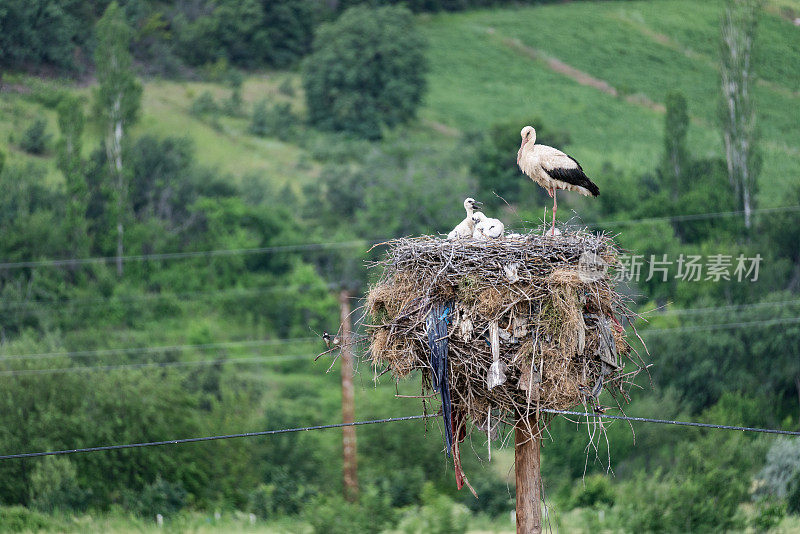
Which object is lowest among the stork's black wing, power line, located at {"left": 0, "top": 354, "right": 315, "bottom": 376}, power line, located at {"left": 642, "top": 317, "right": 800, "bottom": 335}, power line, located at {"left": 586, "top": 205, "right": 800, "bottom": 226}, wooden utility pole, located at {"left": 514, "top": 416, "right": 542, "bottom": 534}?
power line, located at {"left": 0, "top": 354, "right": 315, "bottom": 376}

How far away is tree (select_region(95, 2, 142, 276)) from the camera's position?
136 ft

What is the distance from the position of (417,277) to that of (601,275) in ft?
5.52

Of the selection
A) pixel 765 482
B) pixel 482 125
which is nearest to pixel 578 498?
pixel 765 482

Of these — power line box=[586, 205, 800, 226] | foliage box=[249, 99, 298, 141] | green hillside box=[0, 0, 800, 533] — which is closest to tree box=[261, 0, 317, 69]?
green hillside box=[0, 0, 800, 533]

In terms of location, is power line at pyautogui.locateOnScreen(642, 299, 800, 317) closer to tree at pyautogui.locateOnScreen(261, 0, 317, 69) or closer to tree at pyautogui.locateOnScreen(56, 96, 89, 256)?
tree at pyautogui.locateOnScreen(56, 96, 89, 256)

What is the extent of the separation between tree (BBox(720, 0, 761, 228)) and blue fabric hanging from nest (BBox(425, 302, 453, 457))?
113 ft

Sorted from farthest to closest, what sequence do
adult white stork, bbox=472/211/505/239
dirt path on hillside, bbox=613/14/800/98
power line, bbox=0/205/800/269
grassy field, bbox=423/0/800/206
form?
grassy field, bbox=423/0/800/206, dirt path on hillside, bbox=613/14/800/98, power line, bbox=0/205/800/269, adult white stork, bbox=472/211/505/239

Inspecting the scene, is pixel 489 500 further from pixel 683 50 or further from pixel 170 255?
pixel 683 50

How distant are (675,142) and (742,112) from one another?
3056 millimetres

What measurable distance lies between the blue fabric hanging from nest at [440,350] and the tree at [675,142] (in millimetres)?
35156

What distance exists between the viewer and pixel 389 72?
55.5m

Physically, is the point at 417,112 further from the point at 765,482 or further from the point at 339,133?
the point at 765,482

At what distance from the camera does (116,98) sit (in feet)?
139

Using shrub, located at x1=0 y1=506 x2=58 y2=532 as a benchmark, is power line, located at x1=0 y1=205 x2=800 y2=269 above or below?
above
